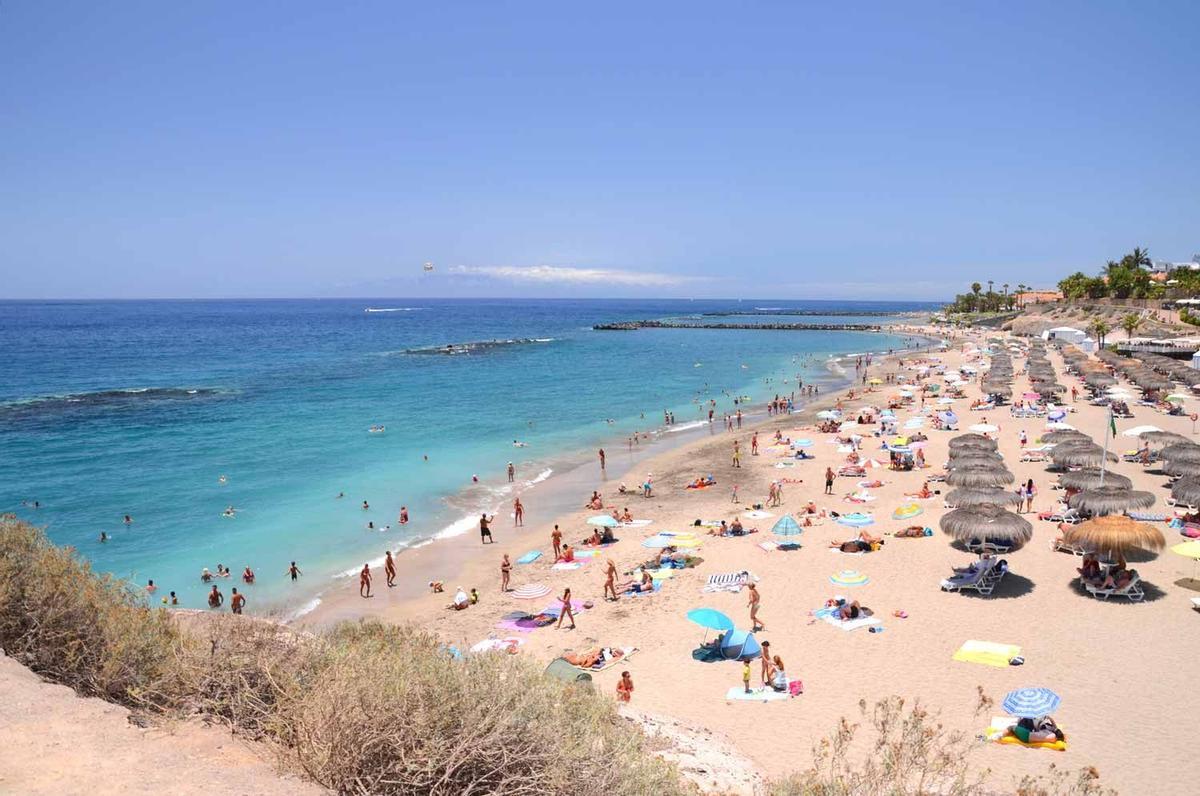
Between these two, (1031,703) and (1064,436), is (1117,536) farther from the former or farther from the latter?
(1064,436)

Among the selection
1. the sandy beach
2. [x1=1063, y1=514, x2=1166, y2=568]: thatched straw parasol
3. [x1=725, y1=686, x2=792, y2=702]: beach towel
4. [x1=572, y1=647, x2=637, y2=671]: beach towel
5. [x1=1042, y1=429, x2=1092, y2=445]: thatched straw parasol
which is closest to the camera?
the sandy beach

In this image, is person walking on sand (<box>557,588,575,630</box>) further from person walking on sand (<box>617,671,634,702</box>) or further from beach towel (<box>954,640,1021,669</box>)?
beach towel (<box>954,640,1021,669</box>)

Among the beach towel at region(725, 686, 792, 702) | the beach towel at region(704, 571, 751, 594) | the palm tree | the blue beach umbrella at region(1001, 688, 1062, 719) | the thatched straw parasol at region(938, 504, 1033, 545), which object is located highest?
the palm tree

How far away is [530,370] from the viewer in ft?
217

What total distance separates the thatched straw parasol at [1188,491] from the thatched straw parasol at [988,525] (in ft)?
18.2

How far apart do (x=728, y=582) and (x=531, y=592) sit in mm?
4564

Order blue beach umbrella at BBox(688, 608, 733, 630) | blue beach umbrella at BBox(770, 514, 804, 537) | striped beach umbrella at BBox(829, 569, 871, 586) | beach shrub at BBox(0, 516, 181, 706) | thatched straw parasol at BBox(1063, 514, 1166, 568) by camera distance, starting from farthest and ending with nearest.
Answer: blue beach umbrella at BBox(770, 514, 804, 537), striped beach umbrella at BBox(829, 569, 871, 586), thatched straw parasol at BBox(1063, 514, 1166, 568), blue beach umbrella at BBox(688, 608, 733, 630), beach shrub at BBox(0, 516, 181, 706)

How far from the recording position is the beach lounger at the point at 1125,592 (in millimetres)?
13828

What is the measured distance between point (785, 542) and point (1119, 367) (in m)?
37.4

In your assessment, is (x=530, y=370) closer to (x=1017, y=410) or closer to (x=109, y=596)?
(x=1017, y=410)

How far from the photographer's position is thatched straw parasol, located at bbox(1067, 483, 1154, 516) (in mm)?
15867

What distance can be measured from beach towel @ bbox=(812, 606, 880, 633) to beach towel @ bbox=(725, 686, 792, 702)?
2813mm

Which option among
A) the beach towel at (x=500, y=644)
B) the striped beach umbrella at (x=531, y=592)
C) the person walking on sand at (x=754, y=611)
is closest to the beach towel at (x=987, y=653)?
the person walking on sand at (x=754, y=611)

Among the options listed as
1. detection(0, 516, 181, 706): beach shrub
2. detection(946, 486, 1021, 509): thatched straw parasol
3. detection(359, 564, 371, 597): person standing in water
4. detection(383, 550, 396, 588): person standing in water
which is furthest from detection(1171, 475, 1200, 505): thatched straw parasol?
detection(0, 516, 181, 706): beach shrub
